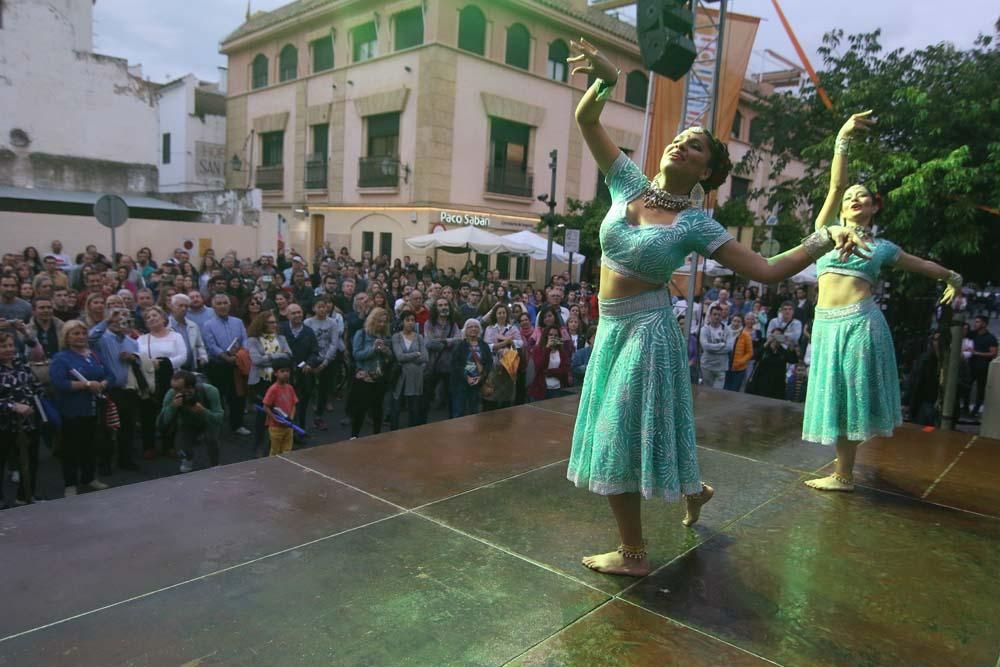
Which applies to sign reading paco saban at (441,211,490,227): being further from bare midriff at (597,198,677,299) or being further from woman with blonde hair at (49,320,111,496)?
bare midriff at (597,198,677,299)

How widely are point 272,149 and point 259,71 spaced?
3224 millimetres

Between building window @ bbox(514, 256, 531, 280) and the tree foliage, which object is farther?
building window @ bbox(514, 256, 531, 280)

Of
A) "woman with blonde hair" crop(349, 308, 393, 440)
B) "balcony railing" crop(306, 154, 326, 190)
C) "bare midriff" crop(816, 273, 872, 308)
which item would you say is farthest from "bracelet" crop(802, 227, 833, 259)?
"balcony railing" crop(306, 154, 326, 190)

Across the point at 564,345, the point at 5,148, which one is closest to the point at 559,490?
the point at 564,345

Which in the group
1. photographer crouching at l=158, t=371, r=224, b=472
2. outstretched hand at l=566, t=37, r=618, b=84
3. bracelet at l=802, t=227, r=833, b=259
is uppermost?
outstretched hand at l=566, t=37, r=618, b=84

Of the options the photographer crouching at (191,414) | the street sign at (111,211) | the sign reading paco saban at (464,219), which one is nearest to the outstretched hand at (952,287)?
the photographer crouching at (191,414)

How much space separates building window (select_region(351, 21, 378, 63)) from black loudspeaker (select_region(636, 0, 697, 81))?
63.6 feet

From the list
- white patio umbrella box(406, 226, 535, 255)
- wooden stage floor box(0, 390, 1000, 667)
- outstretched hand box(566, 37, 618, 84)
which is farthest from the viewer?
white patio umbrella box(406, 226, 535, 255)

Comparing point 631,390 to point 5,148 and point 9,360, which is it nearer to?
point 9,360

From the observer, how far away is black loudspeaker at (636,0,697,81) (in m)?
5.86

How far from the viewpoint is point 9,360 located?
4969 mm

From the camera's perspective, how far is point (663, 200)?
2.79 metres

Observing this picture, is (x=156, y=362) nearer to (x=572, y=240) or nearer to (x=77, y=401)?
(x=77, y=401)

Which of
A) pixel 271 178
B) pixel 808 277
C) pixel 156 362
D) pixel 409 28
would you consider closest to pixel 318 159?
pixel 271 178
